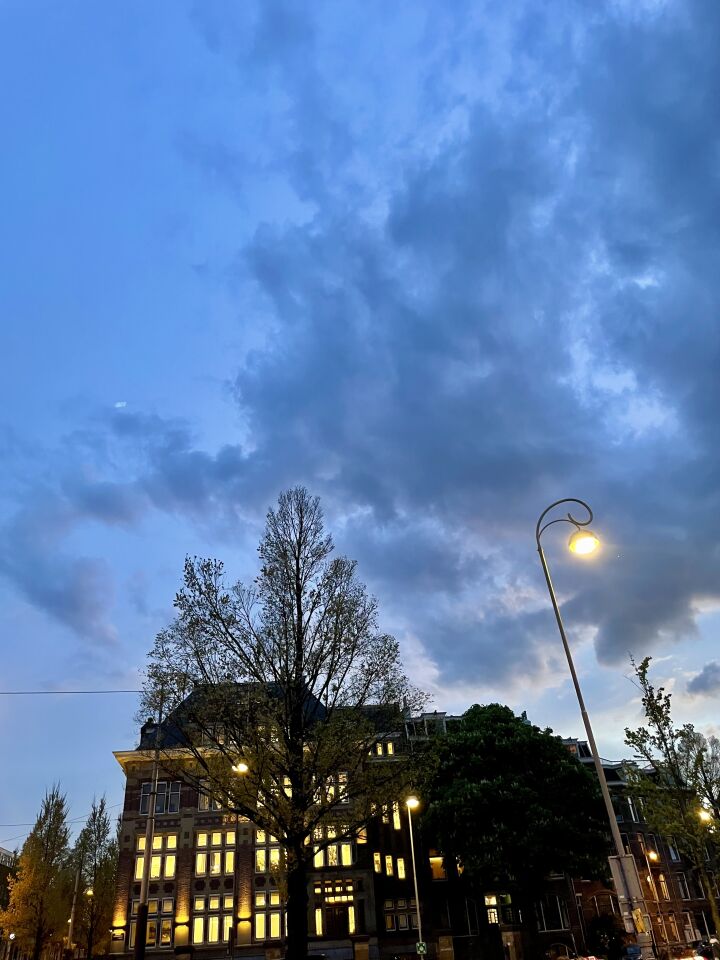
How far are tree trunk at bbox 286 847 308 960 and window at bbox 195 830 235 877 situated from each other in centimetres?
3405

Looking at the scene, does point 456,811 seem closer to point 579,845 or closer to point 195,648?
point 579,845

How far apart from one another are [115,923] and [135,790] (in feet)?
32.2

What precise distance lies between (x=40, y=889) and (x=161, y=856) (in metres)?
9.69

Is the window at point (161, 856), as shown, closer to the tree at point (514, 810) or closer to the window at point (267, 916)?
the window at point (267, 916)

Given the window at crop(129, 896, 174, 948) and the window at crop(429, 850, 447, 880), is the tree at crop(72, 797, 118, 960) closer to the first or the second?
the window at crop(129, 896, 174, 948)

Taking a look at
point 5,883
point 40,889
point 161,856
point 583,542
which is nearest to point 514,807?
point 161,856

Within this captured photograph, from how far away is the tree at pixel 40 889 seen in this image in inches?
2092

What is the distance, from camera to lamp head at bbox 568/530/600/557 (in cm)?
1803

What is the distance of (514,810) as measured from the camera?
4591 centimetres

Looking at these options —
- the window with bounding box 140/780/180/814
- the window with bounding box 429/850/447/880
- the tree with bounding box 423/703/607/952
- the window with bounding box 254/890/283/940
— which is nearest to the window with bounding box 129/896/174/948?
the window with bounding box 140/780/180/814

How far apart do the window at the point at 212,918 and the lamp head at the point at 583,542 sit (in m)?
50.1

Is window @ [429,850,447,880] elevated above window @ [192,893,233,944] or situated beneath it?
elevated above

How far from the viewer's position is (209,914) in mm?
53281

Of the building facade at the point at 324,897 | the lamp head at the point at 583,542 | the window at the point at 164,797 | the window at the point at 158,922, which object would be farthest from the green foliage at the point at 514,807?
the lamp head at the point at 583,542
